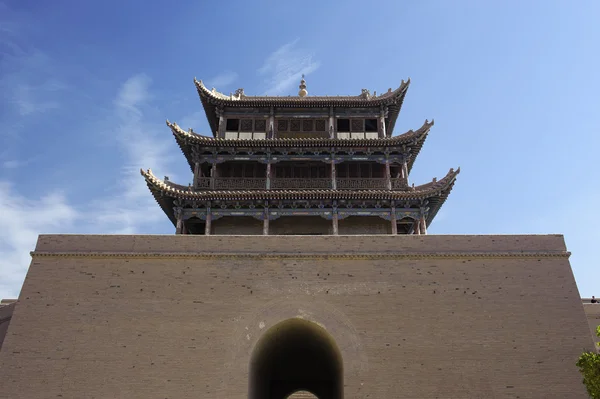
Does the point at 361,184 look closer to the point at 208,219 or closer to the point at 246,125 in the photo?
the point at 246,125

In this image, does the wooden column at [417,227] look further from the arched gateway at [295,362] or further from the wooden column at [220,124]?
the wooden column at [220,124]

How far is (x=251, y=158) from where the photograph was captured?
1941 cm

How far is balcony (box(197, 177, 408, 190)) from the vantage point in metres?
18.8

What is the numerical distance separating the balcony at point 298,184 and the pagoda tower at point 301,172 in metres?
0.04

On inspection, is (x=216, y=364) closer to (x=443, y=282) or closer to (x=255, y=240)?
(x=255, y=240)

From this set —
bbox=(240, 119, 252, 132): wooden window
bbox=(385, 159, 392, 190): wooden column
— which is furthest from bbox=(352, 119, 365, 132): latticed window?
bbox=(240, 119, 252, 132): wooden window

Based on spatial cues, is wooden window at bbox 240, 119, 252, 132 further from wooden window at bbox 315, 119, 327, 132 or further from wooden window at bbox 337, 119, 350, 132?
wooden window at bbox 337, 119, 350, 132

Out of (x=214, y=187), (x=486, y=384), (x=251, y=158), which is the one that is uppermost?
(x=251, y=158)

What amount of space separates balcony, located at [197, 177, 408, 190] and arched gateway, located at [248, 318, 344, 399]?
6705mm

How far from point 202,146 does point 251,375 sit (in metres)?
10.9

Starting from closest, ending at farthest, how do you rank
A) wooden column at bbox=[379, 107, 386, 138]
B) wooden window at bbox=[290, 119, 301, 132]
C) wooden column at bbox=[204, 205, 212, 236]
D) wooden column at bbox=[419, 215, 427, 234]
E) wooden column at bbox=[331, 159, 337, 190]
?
wooden column at bbox=[204, 205, 212, 236]
wooden column at bbox=[419, 215, 427, 234]
wooden column at bbox=[331, 159, 337, 190]
wooden column at bbox=[379, 107, 386, 138]
wooden window at bbox=[290, 119, 301, 132]

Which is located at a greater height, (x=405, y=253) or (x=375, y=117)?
(x=375, y=117)

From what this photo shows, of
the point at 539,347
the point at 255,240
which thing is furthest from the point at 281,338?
the point at 539,347

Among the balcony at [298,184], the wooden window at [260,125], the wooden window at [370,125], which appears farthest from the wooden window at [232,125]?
the wooden window at [370,125]
